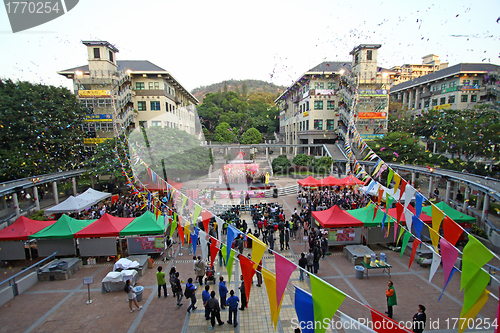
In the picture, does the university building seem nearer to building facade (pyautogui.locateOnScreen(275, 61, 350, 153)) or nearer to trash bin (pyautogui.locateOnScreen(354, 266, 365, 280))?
building facade (pyautogui.locateOnScreen(275, 61, 350, 153))

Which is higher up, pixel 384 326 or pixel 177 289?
pixel 384 326

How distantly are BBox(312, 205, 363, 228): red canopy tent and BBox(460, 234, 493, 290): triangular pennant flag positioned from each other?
7.32 metres

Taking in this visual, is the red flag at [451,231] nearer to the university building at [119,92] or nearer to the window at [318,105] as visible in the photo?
the university building at [119,92]

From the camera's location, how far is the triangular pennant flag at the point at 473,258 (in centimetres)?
552

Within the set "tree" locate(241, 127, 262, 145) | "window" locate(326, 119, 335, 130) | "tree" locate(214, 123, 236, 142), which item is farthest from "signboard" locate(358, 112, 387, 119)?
"tree" locate(214, 123, 236, 142)

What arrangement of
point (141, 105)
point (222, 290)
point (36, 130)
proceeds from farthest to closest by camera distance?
1. point (141, 105)
2. point (36, 130)
3. point (222, 290)

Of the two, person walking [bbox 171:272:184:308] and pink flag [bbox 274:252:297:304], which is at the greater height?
pink flag [bbox 274:252:297:304]

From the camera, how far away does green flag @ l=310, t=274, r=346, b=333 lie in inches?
182

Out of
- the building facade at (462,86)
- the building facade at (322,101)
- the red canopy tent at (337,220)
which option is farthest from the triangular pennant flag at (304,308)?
the building facade at (462,86)

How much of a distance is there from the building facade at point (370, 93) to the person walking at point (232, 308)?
3754 centimetres

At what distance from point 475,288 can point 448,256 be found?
1.24 meters

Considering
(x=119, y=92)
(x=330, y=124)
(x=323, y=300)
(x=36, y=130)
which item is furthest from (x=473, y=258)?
(x=330, y=124)

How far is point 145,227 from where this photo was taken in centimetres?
1270

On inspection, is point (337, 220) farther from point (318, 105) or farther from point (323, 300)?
point (318, 105)
